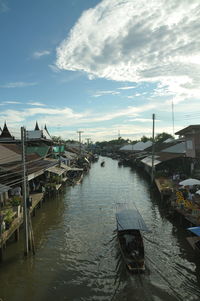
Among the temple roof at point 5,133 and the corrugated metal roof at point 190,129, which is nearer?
the corrugated metal roof at point 190,129

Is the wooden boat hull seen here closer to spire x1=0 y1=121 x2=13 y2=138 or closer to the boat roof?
the boat roof

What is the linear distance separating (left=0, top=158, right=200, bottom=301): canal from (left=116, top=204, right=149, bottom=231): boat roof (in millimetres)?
1827

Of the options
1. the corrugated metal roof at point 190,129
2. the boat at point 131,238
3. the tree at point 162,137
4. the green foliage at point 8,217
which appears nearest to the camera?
the boat at point 131,238

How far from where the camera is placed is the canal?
11.8 metres

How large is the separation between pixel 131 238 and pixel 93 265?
2.93 metres

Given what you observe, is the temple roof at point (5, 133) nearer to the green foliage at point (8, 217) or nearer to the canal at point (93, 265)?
the canal at point (93, 265)

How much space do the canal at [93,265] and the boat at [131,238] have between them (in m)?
0.68

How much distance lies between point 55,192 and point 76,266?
18.9 metres

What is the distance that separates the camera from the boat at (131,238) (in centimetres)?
1286

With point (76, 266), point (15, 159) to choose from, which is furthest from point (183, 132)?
point (76, 266)

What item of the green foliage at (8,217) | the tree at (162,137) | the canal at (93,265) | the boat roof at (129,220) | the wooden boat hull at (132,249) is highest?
the tree at (162,137)

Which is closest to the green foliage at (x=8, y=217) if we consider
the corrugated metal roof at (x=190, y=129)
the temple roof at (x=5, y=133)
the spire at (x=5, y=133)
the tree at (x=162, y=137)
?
the corrugated metal roof at (x=190, y=129)

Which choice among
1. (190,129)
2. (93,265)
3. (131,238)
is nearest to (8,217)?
(93,265)

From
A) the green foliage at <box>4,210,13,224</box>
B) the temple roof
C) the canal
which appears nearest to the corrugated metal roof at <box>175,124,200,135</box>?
the canal
